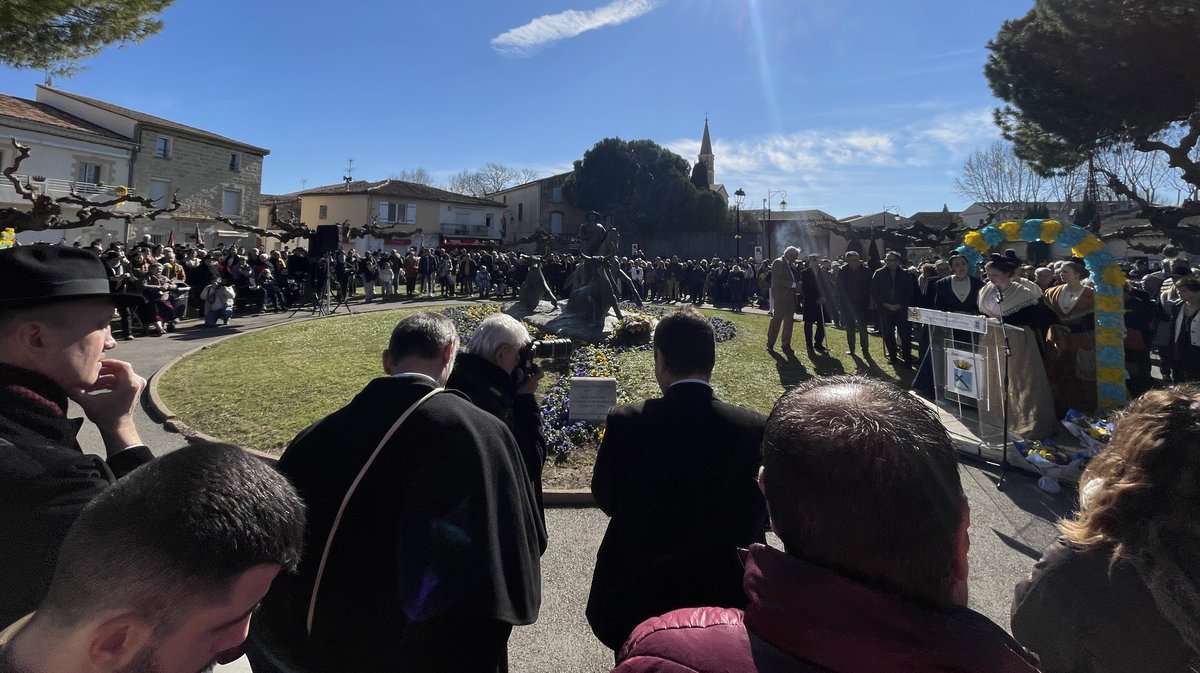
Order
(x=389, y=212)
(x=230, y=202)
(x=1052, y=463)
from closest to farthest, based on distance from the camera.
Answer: (x=1052, y=463), (x=230, y=202), (x=389, y=212)

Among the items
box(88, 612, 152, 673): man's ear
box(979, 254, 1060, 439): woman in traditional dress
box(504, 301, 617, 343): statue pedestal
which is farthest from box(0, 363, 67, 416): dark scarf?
box(504, 301, 617, 343): statue pedestal

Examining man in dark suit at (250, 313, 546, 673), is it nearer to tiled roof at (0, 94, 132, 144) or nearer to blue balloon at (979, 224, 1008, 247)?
blue balloon at (979, 224, 1008, 247)

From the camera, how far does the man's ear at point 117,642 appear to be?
83 centimetres

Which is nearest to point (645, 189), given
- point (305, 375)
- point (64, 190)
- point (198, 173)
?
point (198, 173)

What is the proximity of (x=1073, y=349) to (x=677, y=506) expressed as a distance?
7258 mm

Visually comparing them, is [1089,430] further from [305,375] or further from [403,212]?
[403,212]

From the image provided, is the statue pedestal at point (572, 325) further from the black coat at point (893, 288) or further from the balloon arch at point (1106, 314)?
the balloon arch at point (1106, 314)

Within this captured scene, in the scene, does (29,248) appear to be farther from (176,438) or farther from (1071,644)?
(176,438)

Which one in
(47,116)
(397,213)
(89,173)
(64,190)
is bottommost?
(64,190)

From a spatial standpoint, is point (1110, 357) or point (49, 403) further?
point (1110, 357)

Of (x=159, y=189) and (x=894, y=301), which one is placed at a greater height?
(x=159, y=189)

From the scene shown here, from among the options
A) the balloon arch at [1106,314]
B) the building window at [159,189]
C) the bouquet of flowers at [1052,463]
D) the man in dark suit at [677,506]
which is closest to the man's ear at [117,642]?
the man in dark suit at [677,506]

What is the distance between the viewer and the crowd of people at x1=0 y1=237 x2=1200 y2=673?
0.89m

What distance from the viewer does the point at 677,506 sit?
2242 millimetres
